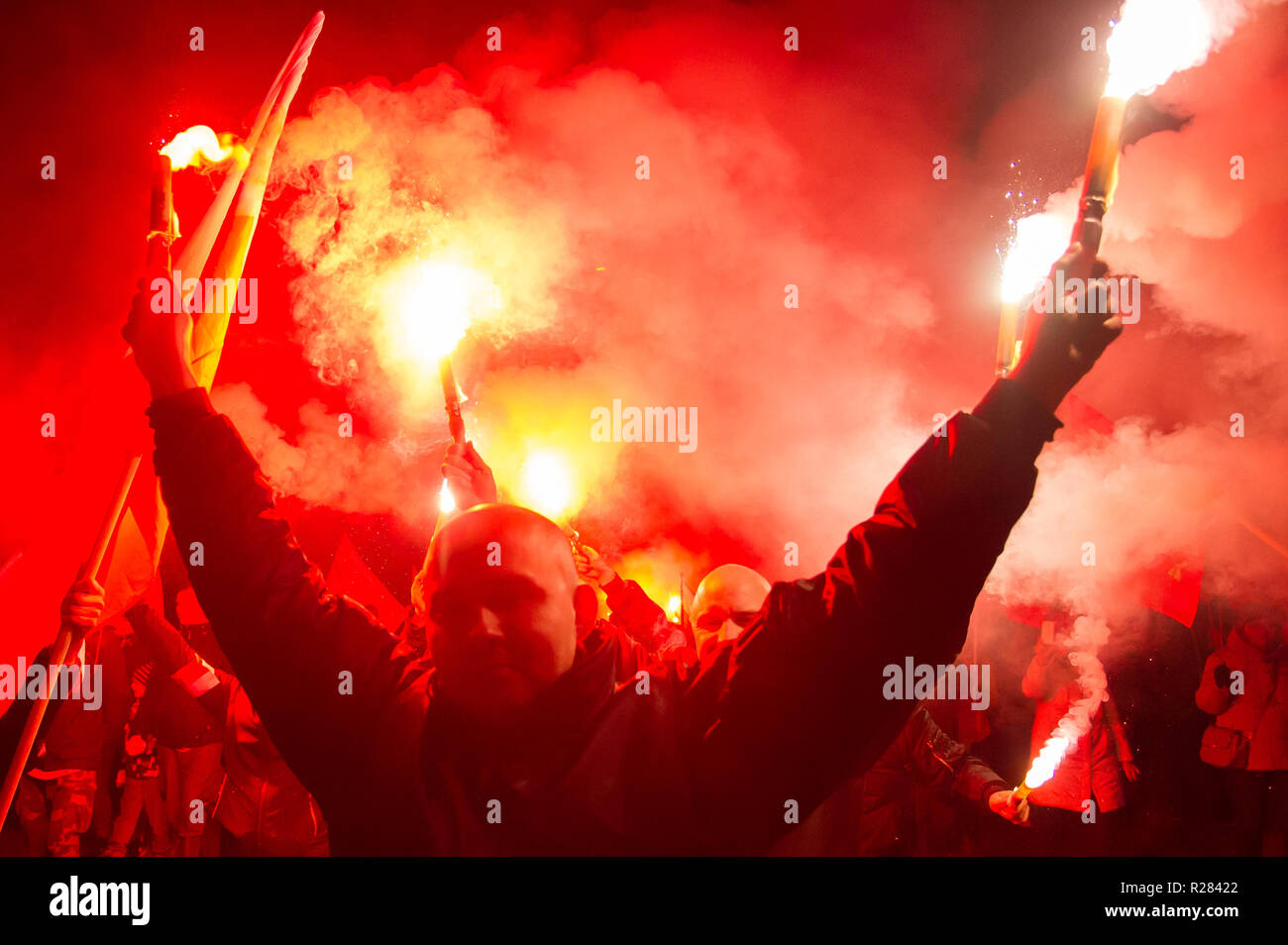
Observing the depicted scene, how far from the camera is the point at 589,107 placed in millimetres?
6289

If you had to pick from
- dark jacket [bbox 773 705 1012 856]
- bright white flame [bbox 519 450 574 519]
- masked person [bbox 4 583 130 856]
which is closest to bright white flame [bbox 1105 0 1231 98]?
dark jacket [bbox 773 705 1012 856]

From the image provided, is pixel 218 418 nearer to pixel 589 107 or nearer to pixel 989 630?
pixel 589 107

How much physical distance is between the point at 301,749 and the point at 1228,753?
5602mm

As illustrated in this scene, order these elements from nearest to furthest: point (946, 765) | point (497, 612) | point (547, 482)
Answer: point (497, 612) → point (946, 765) → point (547, 482)

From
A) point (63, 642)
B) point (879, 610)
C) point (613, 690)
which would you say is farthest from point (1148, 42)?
point (63, 642)

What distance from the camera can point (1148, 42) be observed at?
67.4 inches

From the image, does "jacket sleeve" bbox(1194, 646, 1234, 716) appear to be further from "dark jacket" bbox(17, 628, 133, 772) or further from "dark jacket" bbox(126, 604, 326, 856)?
"dark jacket" bbox(17, 628, 133, 772)

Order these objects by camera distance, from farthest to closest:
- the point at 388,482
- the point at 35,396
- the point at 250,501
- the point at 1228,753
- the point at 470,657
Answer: the point at 388,482 → the point at 1228,753 → the point at 35,396 → the point at 250,501 → the point at 470,657

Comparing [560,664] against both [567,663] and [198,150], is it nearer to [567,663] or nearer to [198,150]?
[567,663]

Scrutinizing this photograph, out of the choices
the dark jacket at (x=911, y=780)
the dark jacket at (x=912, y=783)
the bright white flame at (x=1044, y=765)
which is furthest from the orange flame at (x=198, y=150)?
the bright white flame at (x=1044, y=765)

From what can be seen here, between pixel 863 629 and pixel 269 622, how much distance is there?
109 centimetres

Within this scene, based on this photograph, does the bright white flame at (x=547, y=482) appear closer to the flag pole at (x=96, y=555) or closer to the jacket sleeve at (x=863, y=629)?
the flag pole at (x=96, y=555)

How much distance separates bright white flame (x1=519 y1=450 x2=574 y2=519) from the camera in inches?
310
